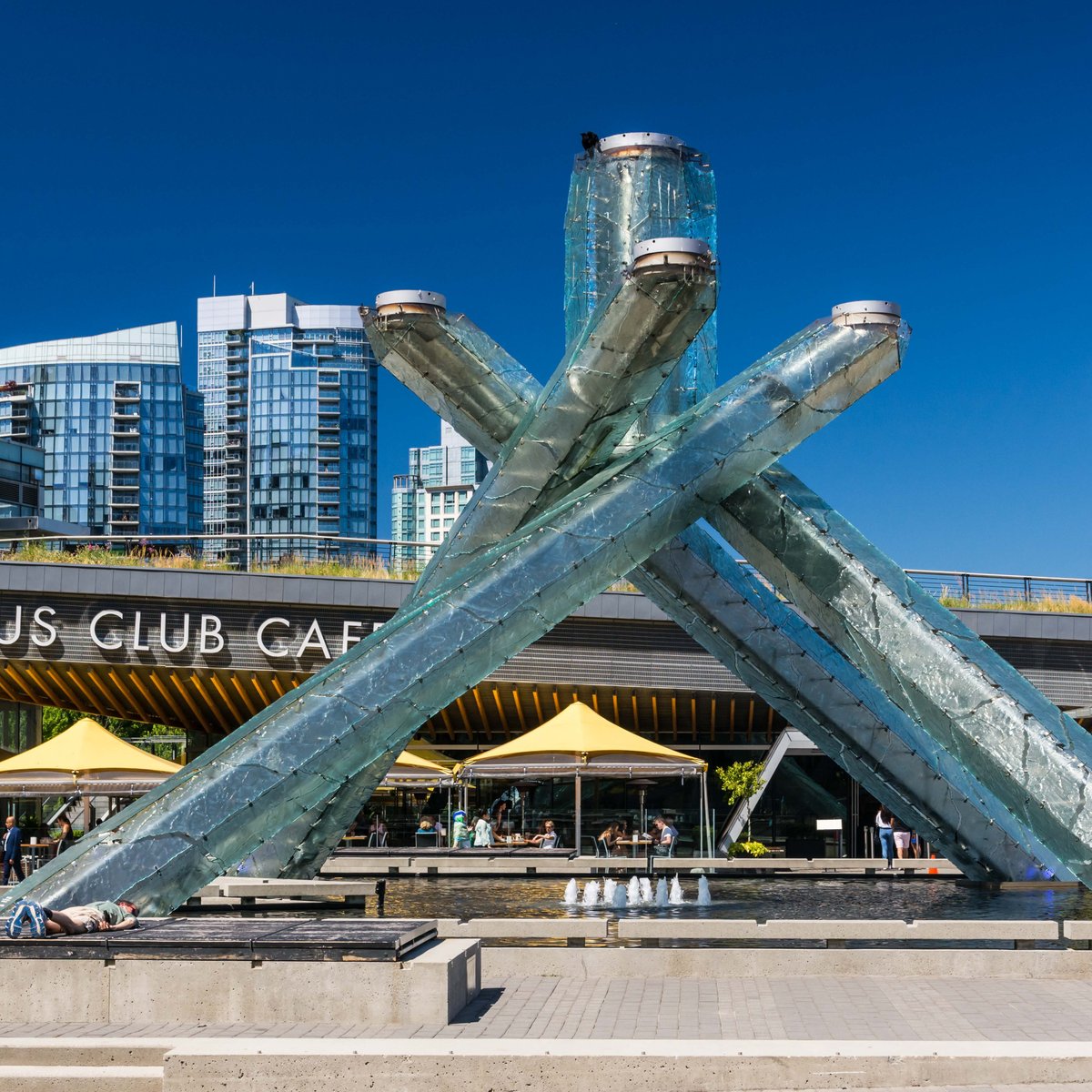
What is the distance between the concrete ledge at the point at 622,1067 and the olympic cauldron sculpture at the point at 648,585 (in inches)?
178

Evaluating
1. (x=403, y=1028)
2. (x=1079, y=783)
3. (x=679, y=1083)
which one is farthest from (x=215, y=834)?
(x=1079, y=783)

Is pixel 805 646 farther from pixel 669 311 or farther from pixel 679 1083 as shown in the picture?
pixel 679 1083

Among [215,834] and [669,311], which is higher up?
[669,311]

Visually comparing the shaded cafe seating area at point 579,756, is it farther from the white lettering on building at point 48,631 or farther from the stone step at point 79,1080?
the stone step at point 79,1080

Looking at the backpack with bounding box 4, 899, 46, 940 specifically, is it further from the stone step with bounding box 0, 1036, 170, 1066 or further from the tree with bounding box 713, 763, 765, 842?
the tree with bounding box 713, 763, 765, 842

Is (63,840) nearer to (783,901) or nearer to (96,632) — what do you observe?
(96,632)

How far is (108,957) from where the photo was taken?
960 cm

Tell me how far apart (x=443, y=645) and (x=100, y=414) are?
153281 millimetres

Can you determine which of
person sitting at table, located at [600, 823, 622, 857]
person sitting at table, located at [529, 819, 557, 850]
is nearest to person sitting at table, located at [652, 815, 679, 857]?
person sitting at table, located at [600, 823, 622, 857]

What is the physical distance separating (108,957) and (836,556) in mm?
7997

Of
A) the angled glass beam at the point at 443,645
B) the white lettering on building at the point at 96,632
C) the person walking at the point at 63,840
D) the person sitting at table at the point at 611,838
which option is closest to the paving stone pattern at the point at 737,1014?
the angled glass beam at the point at 443,645

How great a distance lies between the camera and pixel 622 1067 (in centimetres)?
784

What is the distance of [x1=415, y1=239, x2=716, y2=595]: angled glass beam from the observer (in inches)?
542

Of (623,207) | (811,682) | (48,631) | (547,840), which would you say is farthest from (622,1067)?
(48,631)
